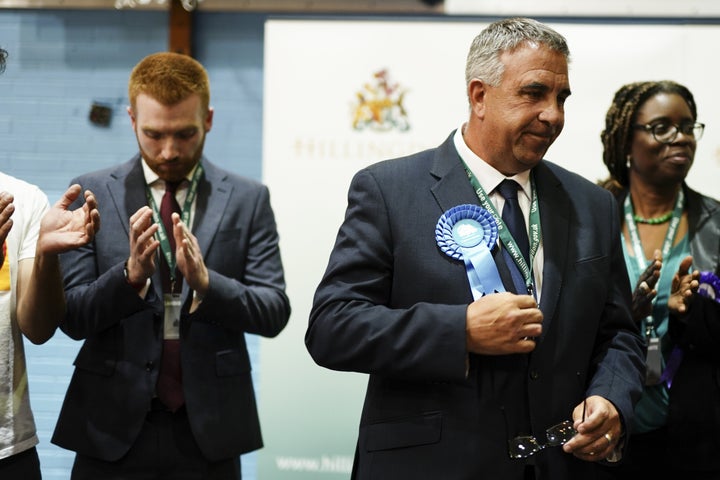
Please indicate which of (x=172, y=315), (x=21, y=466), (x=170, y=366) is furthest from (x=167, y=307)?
(x=21, y=466)

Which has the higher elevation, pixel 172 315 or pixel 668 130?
pixel 668 130

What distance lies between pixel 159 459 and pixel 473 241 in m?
1.30

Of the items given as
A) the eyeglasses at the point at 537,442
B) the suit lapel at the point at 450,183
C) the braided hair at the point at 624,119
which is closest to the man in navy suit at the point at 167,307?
the suit lapel at the point at 450,183

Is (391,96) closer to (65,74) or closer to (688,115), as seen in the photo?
(688,115)

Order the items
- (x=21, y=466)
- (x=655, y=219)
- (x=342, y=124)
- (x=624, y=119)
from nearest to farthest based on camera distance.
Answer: (x=21, y=466)
(x=655, y=219)
(x=624, y=119)
(x=342, y=124)

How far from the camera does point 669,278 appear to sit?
2.99 m

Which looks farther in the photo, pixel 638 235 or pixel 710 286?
pixel 638 235

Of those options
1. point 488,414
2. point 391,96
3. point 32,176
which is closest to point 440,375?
point 488,414

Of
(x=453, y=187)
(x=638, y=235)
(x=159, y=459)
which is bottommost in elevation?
(x=159, y=459)

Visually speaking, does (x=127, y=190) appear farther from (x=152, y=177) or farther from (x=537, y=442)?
(x=537, y=442)

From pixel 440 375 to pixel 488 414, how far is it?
0.18 m

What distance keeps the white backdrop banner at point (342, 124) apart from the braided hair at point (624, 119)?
0.89m

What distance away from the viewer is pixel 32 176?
4766mm

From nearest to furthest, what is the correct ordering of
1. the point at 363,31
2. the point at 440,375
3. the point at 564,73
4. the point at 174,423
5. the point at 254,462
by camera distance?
the point at 440,375
the point at 564,73
the point at 174,423
the point at 363,31
the point at 254,462
